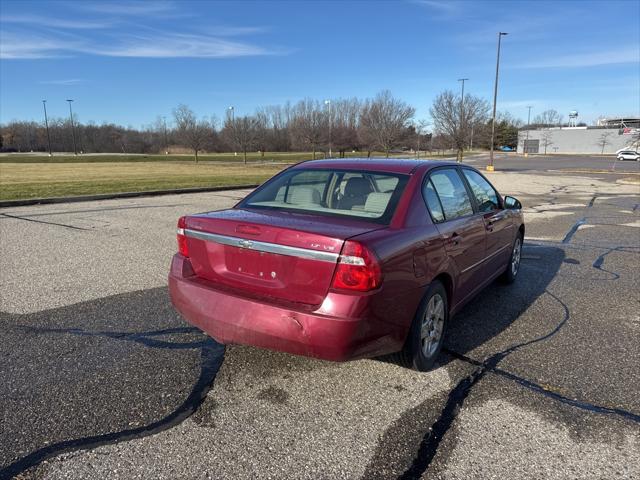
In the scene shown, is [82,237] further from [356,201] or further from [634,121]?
[634,121]

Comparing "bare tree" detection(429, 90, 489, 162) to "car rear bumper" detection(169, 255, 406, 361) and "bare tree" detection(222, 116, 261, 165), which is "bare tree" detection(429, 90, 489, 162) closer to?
"bare tree" detection(222, 116, 261, 165)

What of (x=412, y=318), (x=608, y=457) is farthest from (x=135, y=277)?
(x=608, y=457)

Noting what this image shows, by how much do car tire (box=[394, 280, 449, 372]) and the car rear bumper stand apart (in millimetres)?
153

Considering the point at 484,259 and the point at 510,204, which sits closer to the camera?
the point at 484,259

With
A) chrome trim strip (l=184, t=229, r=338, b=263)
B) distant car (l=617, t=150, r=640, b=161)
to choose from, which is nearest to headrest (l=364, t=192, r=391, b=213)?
chrome trim strip (l=184, t=229, r=338, b=263)

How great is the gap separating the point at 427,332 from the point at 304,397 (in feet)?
3.22

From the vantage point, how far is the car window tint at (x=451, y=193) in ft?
12.5

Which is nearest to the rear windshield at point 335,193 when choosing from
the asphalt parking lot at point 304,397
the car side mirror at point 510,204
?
the asphalt parking lot at point 304,397

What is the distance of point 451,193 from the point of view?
4.03 metres

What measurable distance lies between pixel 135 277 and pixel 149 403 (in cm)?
300

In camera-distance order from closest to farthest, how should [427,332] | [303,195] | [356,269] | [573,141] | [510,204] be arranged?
1. [356,269]
2. [427,332]
3. [303,195]
4. [510,204]
5. [573,141]

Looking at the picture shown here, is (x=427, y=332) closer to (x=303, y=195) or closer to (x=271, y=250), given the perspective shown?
(x=271, y=250)

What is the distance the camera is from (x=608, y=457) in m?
2.46

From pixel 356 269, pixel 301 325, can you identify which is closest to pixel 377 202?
pixel 356 269
